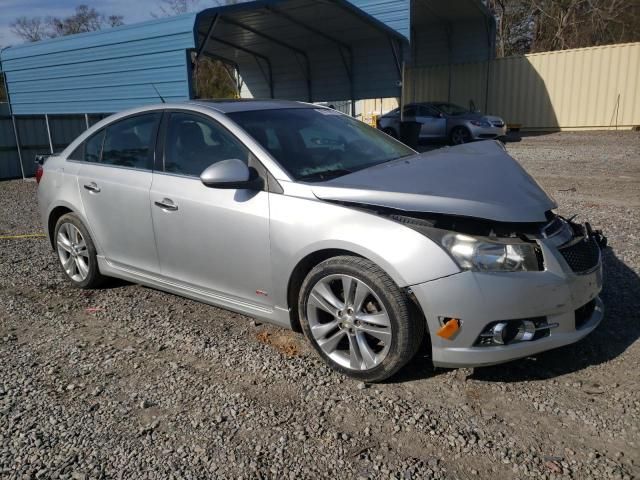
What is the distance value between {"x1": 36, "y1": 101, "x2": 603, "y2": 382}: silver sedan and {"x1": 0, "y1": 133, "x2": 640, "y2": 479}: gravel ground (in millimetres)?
271

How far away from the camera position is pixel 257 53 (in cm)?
2086

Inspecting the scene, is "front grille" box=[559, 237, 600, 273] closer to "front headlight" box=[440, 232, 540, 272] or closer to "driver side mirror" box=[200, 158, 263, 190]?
"front headlight" box=[440, 232, 540, 272]

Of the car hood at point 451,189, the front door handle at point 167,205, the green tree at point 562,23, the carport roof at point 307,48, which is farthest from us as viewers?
the green tree at point 562,23

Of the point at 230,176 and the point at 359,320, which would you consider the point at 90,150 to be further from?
the point at 359,320

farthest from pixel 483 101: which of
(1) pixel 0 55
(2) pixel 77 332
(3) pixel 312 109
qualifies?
(2) pixel 77 332

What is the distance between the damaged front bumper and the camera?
265 cm

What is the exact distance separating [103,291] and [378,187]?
Result: 2974mm

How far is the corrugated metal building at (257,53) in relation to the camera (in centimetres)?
1295

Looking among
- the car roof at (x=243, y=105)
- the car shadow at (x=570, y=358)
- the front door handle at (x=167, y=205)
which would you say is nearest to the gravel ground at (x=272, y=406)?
the car shadow at (x=570, y=358)

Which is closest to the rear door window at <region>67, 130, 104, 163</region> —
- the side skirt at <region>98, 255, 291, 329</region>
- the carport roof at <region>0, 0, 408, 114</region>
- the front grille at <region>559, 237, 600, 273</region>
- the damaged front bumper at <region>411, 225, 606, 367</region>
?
the side skirt at <region>98, 255, 291, 329</region>

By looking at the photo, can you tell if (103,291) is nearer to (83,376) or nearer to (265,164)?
(83,376)

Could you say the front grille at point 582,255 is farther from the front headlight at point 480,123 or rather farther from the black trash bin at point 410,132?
the front headlight at point 480,123

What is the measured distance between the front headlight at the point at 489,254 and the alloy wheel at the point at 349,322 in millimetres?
492

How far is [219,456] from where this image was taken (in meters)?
2.46
